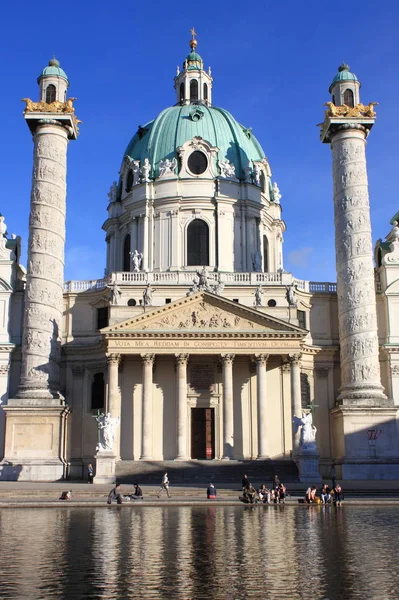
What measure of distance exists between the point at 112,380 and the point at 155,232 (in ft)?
45.8

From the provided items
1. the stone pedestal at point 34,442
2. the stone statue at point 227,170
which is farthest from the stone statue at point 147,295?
the stone statue at point 227,170

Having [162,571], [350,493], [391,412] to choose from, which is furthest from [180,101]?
[162,571]

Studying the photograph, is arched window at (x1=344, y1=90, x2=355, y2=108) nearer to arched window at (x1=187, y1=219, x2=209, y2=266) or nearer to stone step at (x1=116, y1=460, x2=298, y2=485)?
arched window at (x1=187, y1=219, x2=209, y2=266)

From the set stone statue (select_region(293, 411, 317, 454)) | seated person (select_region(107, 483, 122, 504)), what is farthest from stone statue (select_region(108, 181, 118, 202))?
seated person (select_region(107, 483, 122, 504))

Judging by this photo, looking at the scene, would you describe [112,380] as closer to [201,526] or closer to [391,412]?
[391,412]

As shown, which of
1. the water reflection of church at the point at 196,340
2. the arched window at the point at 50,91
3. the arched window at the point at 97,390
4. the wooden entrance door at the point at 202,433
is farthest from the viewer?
the arched window at the point at 97,390

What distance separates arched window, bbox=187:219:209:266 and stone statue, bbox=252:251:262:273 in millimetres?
3268

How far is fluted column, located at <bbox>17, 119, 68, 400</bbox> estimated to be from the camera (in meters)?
41.6

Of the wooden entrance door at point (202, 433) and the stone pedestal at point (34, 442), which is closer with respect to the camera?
the stone pedestal at point (34, 442)

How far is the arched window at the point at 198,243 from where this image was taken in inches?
2061

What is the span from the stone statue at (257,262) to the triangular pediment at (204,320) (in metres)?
8.24

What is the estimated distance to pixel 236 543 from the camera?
1523 cm

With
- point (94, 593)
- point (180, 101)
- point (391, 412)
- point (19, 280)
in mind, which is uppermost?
point (180, 101)

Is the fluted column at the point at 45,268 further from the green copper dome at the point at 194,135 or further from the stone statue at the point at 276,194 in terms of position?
the stone statue at the point at 276,194
